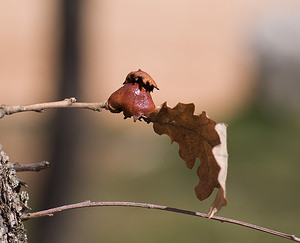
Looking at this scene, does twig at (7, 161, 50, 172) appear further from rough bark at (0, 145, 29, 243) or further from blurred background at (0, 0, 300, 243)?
blurred background at (0, 0, 300, 243)

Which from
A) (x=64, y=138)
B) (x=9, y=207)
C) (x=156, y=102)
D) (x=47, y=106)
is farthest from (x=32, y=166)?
(x=156, y=102)

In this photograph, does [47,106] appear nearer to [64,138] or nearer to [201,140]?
[201,140]

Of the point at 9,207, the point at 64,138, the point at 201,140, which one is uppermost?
the point at 201,140

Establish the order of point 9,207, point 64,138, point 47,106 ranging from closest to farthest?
point 47,106, point 9,207, point 64,138

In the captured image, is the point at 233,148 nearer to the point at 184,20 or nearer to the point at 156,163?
the point at 156,163

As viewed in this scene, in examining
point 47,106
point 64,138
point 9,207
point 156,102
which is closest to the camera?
point 47,106

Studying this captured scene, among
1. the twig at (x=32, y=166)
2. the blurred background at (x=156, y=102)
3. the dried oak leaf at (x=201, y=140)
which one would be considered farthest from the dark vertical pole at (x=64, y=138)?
the dried oak leaf at (x=201, y=140)
